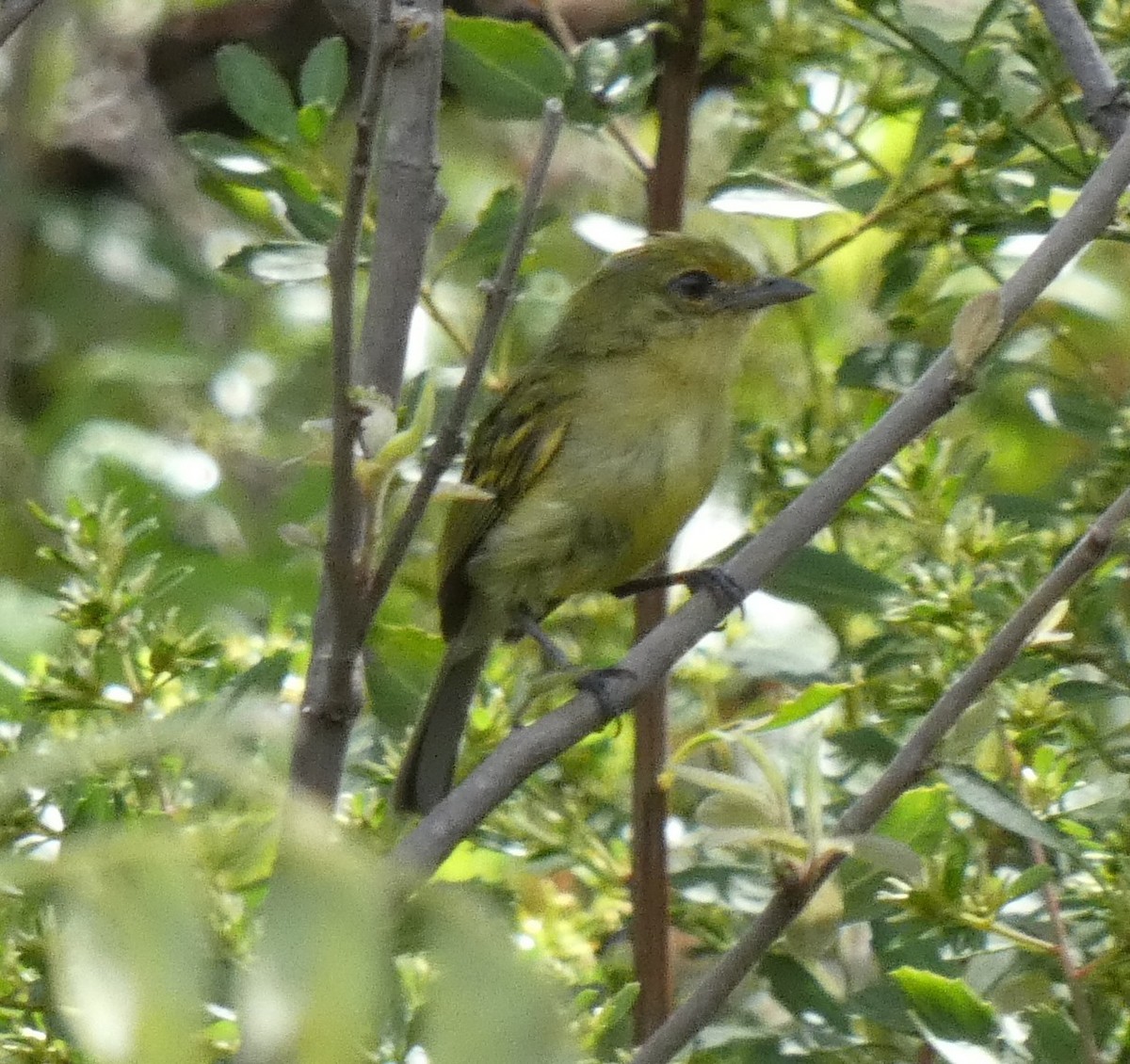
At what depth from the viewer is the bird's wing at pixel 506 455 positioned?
3.12m

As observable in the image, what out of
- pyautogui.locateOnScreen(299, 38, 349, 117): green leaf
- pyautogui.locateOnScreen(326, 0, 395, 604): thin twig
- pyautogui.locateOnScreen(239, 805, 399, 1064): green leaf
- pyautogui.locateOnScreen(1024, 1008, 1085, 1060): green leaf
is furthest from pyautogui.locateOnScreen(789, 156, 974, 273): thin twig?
pyautogui.locateOnScreen(239, 805, 399, 1064): green leaf

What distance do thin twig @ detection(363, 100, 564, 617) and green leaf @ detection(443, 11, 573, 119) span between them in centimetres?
116

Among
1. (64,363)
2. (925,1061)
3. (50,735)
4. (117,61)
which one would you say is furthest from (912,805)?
(117,61)

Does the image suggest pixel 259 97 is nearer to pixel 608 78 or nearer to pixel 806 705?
pixel 608 78

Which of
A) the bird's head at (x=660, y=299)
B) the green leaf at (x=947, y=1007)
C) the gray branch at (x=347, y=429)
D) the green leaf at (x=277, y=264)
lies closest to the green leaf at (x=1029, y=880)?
the green leaf at (x=947, y=1007)

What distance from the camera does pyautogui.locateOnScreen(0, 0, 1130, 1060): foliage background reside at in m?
0.73

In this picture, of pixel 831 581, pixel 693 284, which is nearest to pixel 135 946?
pixel 831 581

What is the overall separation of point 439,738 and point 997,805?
83 cm

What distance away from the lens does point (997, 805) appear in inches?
72.7

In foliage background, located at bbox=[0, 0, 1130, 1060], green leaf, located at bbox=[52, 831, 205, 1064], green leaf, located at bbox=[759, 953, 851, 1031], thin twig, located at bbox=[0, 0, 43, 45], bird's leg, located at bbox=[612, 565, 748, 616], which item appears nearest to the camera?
green leaf, located at bbox=[52, 831, 205, 1064]

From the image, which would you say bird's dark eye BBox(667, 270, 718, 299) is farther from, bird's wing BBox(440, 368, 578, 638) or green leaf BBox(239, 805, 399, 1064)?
green leaf BBox(239, 805, 399, 1064)

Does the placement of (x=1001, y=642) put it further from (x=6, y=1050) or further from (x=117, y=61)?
(x=117, y=61)

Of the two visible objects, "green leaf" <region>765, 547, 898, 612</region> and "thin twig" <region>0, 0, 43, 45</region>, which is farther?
"green leaf" <region>765, 547, 898, 612</region>

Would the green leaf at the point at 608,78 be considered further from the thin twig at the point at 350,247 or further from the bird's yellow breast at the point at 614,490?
the thin twig at the point at 350,247
